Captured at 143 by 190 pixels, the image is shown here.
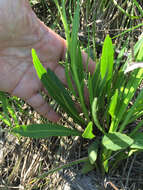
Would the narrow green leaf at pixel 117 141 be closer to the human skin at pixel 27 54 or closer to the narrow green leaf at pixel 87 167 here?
the narrow green leaf at pixel 87 167

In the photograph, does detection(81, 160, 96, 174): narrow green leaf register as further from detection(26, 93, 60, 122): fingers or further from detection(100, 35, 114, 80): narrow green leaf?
detection(100, 35, 114, 80): narrow green leaf

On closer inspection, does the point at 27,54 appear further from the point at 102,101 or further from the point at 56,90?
the point at 102,101

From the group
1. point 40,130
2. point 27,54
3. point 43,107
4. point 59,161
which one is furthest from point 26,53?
point 59,161

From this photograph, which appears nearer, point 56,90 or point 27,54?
point 56,90

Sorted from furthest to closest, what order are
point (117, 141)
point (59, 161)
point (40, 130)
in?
point (59, 161) → point (40, 130) → point (117, 141)

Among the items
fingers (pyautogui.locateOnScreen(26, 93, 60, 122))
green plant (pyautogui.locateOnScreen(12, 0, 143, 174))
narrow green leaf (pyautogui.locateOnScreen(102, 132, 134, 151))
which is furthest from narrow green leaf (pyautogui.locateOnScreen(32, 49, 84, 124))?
narrow green leaf (pyautogui.locateOnScreen(102, 132, 134, 151))
